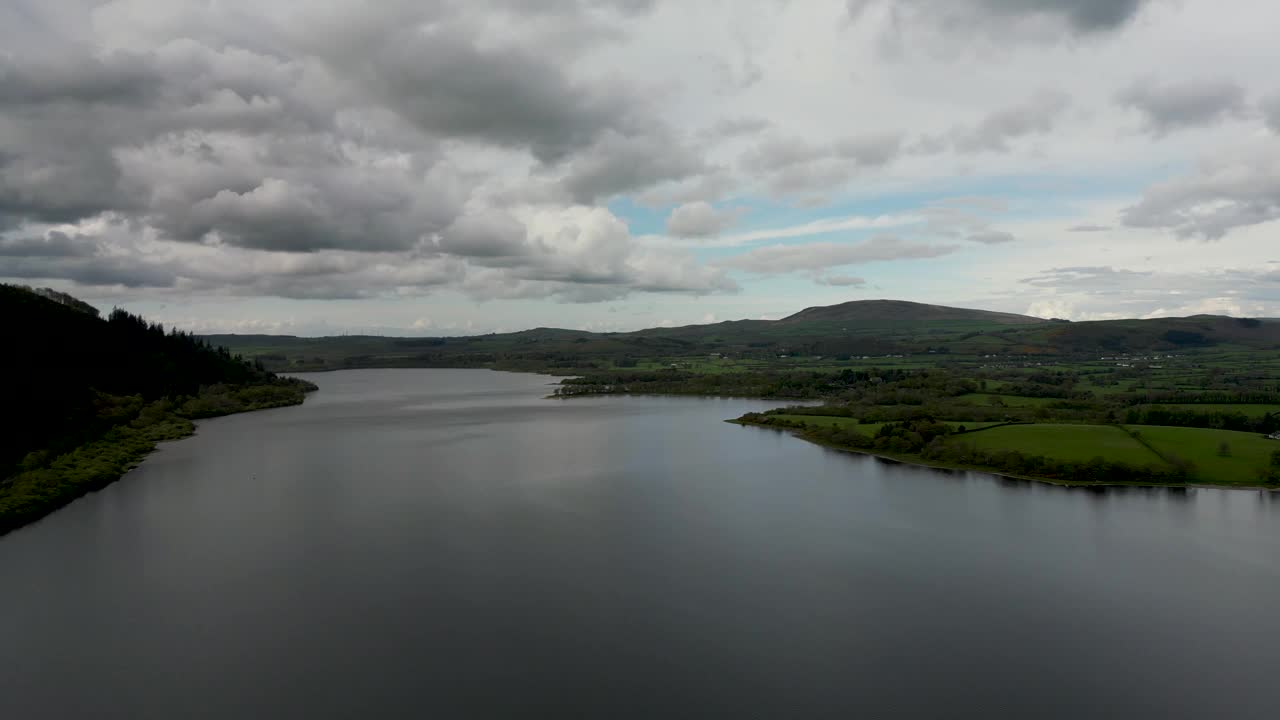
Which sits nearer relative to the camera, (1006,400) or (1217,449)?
(1217,449)

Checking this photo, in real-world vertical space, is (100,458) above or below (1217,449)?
below

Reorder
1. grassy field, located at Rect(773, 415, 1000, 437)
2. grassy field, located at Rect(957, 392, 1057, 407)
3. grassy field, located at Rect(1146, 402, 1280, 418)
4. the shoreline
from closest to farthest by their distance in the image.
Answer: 1. the shoreline
2. grassy field, located at Rect(1146, 402, 1280, 418)
3. grassy field, located at Rect(773, 415, 1000, 437)
4. grassy field, located at Rect(957, 392, 1057, 407)

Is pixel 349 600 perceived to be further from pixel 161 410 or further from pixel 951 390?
pixel 951 390

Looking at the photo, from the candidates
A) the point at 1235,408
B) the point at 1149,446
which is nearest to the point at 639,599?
the point at 1149,446

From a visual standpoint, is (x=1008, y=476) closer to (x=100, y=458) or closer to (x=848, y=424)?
(x=848, y=424)

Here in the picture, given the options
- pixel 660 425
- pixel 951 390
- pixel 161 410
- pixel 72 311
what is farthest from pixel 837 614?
pixel 72 311

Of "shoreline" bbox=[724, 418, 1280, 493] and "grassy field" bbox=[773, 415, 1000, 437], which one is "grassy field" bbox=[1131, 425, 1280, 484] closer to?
"shoreline" bbox=[724, 418, 1280, 493]

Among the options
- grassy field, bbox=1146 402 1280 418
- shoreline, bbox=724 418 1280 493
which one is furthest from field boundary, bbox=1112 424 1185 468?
grassy field, bbox=1146 402 1280 418
